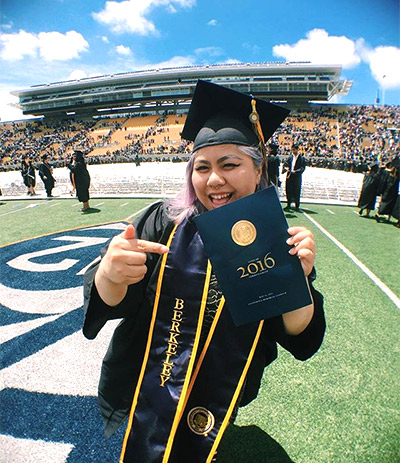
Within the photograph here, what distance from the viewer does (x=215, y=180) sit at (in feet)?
3.89

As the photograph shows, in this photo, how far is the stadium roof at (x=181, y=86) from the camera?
63344mm

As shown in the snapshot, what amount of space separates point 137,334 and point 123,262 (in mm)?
452

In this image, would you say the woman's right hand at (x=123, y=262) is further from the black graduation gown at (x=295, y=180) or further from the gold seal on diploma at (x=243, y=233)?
the black graduation gown at (x=295, y=180)

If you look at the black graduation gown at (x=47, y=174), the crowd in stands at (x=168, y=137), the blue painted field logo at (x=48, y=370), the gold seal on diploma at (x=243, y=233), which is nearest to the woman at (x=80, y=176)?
the black graduation gown at (x=47, y=174)

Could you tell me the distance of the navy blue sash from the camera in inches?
46.1

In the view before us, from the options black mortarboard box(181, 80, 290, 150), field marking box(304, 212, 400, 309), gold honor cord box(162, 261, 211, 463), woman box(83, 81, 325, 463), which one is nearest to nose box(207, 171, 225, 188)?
woman box(83, 81, 325, 463)

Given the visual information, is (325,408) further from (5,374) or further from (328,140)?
(328,140)

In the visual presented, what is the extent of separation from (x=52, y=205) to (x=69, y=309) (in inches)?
366

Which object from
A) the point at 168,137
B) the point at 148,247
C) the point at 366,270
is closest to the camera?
the point at 148,247

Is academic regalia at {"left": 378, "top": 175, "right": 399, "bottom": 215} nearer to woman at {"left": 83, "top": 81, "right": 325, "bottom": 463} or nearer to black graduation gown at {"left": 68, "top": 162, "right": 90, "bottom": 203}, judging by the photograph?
woman at {"left": 83, "top": 81, "right": 325, "bottom": 463}

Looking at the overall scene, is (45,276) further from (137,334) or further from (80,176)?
(80,176)

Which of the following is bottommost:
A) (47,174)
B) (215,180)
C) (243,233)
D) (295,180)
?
(295,180)

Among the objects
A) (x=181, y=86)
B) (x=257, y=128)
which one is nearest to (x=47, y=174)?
(x=257, y=128)

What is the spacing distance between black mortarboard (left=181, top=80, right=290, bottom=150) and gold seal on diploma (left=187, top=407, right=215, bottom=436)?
1.13 m
